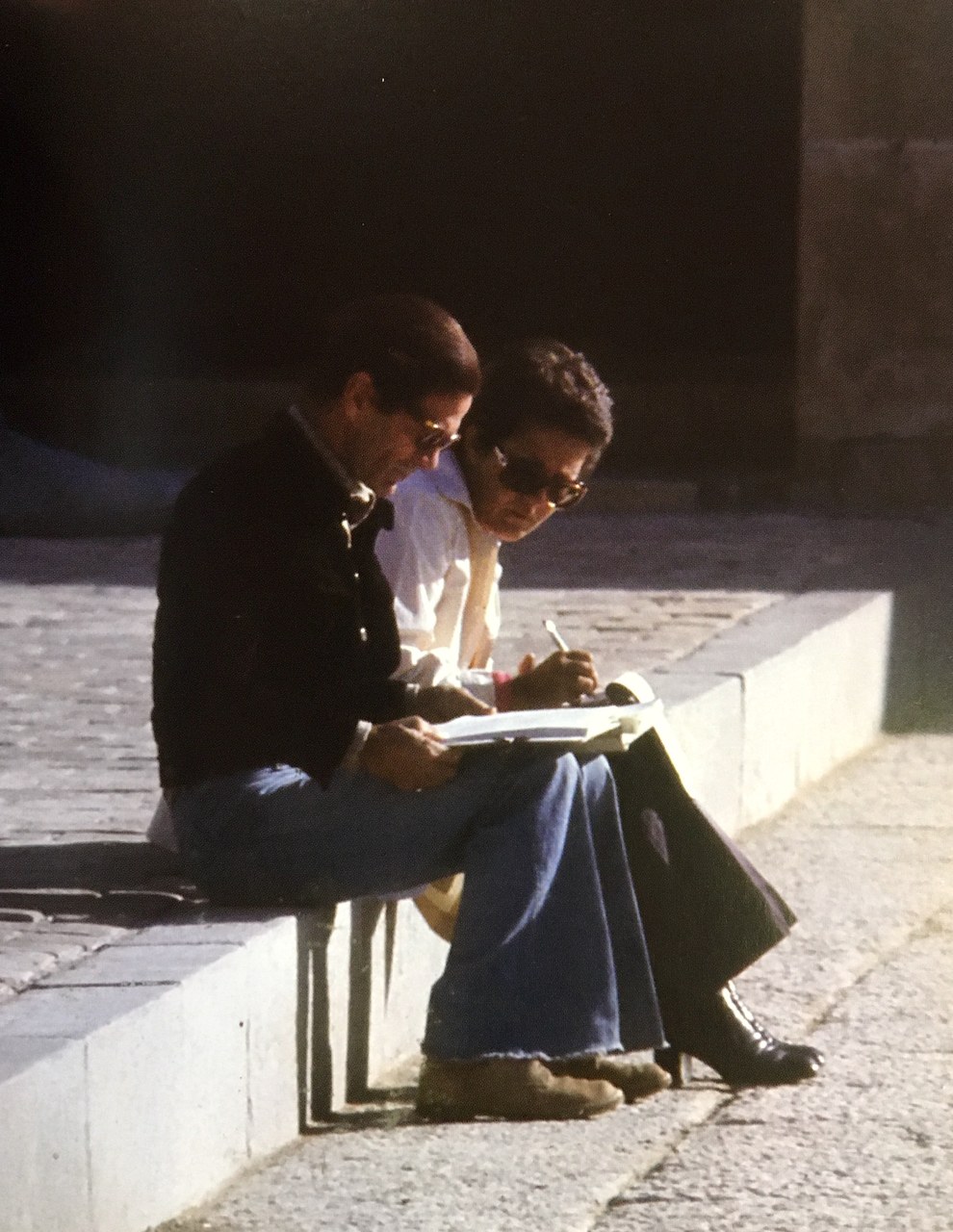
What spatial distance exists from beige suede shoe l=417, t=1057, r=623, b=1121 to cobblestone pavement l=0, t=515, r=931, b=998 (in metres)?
0.50

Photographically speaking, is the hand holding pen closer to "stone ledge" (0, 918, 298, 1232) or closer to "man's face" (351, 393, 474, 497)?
"man's face" (351, 393, 474, 497)

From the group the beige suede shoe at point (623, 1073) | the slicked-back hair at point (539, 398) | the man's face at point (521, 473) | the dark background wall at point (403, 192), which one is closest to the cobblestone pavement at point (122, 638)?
the beige suede shoe at point (623, 1073)

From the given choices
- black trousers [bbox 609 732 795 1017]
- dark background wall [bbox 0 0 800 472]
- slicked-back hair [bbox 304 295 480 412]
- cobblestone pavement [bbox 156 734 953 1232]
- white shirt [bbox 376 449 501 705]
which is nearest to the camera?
cobblestone pavement [bbox 156 734 953 1232]

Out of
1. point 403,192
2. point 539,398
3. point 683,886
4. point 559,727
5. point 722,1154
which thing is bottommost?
point 722,1154

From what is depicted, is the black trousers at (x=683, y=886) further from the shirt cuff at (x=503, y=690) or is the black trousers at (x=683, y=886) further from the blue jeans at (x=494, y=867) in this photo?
the shirt cuff at (x=503, y=690)

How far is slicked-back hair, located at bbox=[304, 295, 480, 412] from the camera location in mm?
4395

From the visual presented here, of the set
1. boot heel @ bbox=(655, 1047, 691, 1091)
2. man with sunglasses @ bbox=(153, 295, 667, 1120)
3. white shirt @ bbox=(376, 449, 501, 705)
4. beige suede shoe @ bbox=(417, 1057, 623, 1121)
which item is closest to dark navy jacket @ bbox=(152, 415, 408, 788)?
man with sunglasses @ bbox=(153, 295, 667, 1120)

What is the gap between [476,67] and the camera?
13.6 meters

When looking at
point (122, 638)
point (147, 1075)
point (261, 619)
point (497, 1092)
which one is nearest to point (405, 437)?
point (261, 619)

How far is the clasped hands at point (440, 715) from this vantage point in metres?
4.36

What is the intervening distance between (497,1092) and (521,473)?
3.44ft

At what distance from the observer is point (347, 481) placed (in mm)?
4445

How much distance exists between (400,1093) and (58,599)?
13.7ft

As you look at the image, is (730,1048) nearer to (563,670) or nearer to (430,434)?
(563,670)
